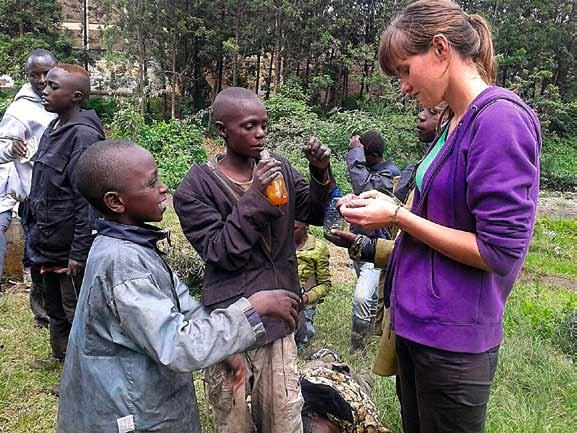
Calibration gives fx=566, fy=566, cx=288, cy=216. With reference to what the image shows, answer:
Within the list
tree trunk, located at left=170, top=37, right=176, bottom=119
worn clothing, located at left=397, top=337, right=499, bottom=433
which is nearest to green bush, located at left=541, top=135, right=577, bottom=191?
tree trunk, located at left=170, top=37, right=176, bottom=119

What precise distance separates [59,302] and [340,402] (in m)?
1.96

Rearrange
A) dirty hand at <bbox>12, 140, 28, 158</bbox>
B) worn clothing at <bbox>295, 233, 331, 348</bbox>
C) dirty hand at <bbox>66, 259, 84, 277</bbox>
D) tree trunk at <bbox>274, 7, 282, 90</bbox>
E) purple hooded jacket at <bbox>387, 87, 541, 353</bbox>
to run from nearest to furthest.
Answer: purple hooded jacket at <bbox>387, 87, 541, 353</bbox> < dirty hand at <bbox>66, 259, 84, 277</bbox> < dirty hand at <bbox>12, 140, 28, 158</bbox> < worn clothing at <bbox>295, 233, 331, 348</bbox> < tree trunk at <bbox>274, 7, 282, 90</bbox>

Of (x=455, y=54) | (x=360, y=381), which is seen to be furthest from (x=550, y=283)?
(x=455, y=54)

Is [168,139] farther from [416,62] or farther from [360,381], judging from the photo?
[416,62]

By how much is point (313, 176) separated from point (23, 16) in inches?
830

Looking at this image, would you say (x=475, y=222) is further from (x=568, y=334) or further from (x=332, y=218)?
(x=568, y=334)

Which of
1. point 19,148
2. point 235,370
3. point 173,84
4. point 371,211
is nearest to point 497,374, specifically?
point 235,370

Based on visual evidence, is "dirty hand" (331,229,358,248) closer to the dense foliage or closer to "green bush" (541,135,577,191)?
"green bush" (541,135,577,191)

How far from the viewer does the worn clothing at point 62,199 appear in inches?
131

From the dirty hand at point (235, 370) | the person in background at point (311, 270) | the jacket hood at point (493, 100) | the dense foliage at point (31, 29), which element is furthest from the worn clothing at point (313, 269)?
the dense foliage at point (31, 29)

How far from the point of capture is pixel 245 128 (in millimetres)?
2377

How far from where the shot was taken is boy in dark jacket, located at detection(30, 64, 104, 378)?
132 inches

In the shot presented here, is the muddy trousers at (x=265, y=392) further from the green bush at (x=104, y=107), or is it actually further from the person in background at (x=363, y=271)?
the green bush at (x=104, y=107)

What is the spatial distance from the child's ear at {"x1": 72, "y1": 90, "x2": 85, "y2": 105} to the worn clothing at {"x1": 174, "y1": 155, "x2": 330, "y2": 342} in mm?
1459
